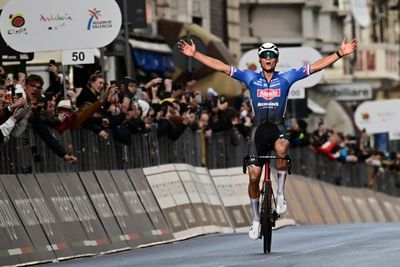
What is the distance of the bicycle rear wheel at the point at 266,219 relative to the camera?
2253 cm

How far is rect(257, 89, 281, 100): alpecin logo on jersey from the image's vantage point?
23141 mm

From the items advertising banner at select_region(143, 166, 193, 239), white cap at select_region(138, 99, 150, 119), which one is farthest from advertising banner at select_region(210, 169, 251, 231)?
white cap at select_region(138, 99, 150, 119)

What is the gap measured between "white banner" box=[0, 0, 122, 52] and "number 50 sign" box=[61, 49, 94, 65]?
0.78 metres

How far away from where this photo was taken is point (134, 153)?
29.9 meters

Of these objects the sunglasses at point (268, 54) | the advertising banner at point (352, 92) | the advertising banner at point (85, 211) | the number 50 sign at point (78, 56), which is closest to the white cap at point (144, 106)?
the number 50 sign at point (78, 56)

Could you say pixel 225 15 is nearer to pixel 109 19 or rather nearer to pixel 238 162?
pixel 238 162

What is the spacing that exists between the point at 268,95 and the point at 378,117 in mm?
A: 36248

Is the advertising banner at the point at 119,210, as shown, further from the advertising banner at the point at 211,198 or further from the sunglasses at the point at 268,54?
the advertising banner at the point at 211,198

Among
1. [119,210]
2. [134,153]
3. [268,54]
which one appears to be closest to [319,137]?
[134,153]

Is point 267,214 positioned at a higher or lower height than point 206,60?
lower

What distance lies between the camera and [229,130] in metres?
36.4

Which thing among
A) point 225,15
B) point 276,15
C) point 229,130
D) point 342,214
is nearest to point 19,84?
point 229,130

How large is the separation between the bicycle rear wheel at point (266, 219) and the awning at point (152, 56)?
24.7m

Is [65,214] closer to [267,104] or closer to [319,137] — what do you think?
[267,104]
